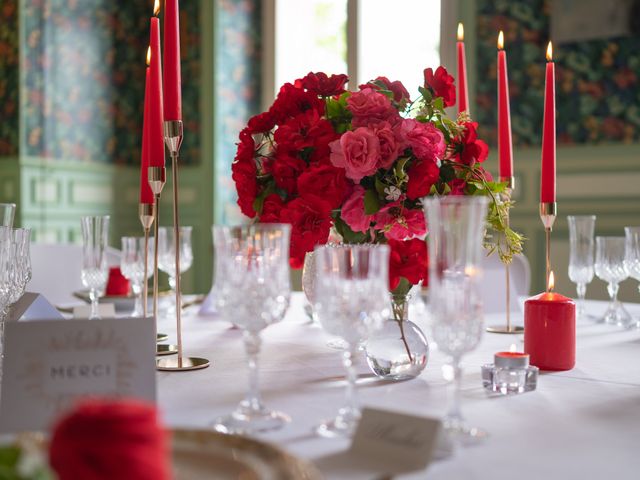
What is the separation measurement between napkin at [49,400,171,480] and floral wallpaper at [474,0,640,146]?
3092 millimetres

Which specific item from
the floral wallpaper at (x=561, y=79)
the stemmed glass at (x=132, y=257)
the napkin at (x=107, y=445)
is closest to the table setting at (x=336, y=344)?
the napkin at (x=107, y=445)

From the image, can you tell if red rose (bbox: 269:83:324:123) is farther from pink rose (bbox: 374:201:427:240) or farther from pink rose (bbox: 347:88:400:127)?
pink rose (bbox: 374:201:427:240)

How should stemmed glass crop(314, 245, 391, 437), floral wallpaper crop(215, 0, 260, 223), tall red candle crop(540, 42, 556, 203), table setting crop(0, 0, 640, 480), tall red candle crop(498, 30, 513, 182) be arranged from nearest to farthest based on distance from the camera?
1. table setting crop(0, 0, 640, 480)
2. stemmed glass crop(314, 245, 391, 437)
3. tall red candle crop(540, 42, 556, 203)
4. tall red candle crop(498, 30, 513, 182)
5. floral wallpaper crop(215, 0, 260, 223)

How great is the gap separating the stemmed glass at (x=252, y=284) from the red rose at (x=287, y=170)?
28 centimetres

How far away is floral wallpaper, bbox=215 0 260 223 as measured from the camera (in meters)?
4.42

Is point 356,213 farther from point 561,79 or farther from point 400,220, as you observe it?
point 561,79

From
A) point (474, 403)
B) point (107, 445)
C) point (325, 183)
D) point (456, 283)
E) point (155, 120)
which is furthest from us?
point (155, 120)

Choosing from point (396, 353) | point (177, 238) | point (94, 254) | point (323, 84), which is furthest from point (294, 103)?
point (94, 254)

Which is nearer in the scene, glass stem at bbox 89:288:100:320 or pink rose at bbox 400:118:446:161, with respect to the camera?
pink rose at bbox 400:118:446:161

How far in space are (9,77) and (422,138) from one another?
3.60 meters

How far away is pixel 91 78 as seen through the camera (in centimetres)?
441

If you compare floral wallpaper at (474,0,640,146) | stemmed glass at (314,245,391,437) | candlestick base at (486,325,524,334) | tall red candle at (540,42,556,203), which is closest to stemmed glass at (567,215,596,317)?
candlestick base at (486,325,524,334)

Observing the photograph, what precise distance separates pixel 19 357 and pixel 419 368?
54 cm

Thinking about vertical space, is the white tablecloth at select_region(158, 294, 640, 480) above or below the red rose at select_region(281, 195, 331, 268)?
below
